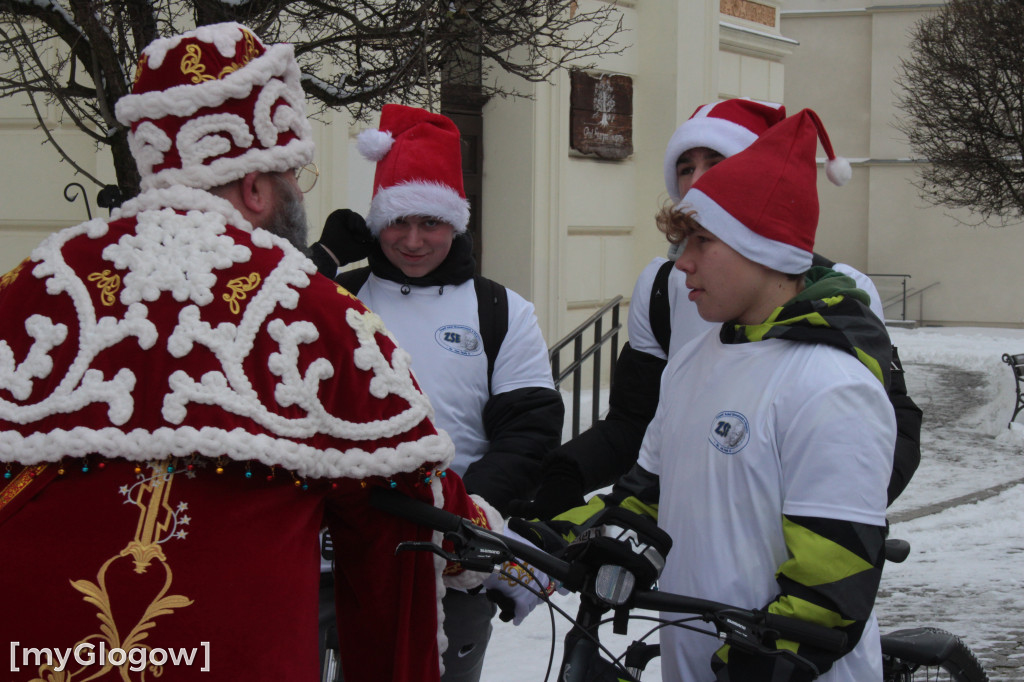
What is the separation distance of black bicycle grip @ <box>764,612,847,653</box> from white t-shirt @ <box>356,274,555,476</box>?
1361mm

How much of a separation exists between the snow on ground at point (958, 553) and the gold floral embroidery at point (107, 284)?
88 cm

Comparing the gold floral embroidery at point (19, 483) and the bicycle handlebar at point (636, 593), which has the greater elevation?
the gold floral embroidery at point (19, 483)

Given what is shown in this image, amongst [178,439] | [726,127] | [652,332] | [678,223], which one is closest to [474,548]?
[178,439]

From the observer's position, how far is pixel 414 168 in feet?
10.2

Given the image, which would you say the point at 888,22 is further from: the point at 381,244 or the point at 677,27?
the point at 381,244

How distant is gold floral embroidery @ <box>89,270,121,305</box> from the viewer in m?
1.68

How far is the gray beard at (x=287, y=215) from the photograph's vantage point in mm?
1916

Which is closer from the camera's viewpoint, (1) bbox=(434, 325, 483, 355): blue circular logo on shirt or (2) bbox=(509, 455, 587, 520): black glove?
(2) bbox=(509, 455, 587, 520): black glove

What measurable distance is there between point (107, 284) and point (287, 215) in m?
0.36

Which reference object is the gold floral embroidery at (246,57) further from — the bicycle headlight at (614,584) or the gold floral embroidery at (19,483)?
the bicycle headlight at (614,584)

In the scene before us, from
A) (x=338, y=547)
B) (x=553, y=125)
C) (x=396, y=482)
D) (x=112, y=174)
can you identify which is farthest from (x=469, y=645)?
(x=553, y=125)

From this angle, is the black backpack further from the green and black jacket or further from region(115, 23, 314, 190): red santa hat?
region(115, 23, 314, 190): red santa hat

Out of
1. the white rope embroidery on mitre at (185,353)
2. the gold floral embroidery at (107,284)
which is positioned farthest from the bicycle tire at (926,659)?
the gold floral embroidery at (107,284)

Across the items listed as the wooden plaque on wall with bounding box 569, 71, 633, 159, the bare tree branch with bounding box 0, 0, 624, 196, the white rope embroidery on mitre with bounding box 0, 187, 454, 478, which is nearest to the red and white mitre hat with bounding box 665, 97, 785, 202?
the bare tree branch with bounding box 0, 0, 624, 196
